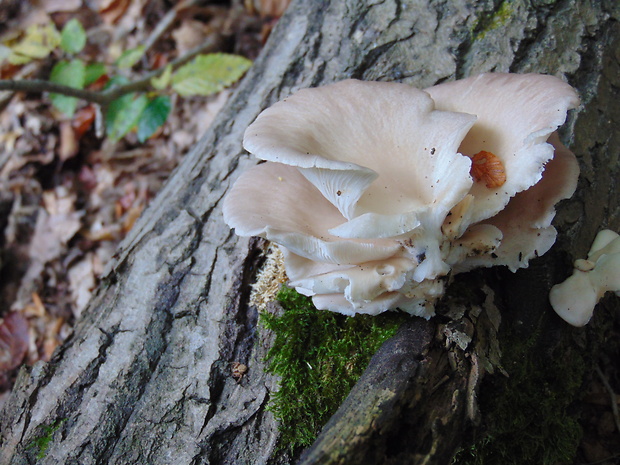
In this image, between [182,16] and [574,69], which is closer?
[574,69]

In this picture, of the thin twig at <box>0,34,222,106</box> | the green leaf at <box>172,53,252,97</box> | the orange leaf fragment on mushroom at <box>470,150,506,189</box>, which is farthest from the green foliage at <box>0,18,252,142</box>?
the orange leaf fragment on mushroom at <box>470,150,506,189</box>

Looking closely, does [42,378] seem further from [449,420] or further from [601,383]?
[601,383]

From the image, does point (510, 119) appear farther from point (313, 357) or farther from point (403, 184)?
point (313, 357)

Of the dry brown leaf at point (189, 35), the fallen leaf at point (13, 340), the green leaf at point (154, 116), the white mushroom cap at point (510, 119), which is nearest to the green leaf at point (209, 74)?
the green leaf at point (154, 116)

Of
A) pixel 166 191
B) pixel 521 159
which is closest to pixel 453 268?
pixel 521 159

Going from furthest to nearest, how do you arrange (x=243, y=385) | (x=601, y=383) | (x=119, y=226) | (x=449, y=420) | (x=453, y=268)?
(x=119, y=226), (x=601, y=383), (x=243, y=385), (x=453, y=268), (x=449, y=420)

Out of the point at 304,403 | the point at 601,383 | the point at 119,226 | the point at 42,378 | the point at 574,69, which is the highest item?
the point at 574,69

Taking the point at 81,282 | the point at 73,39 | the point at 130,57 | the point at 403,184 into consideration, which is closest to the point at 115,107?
the point at 130,57

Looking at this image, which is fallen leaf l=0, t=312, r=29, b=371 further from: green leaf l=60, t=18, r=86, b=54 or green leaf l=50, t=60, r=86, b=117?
green leaf l=60, t=18, r=86, b=54
